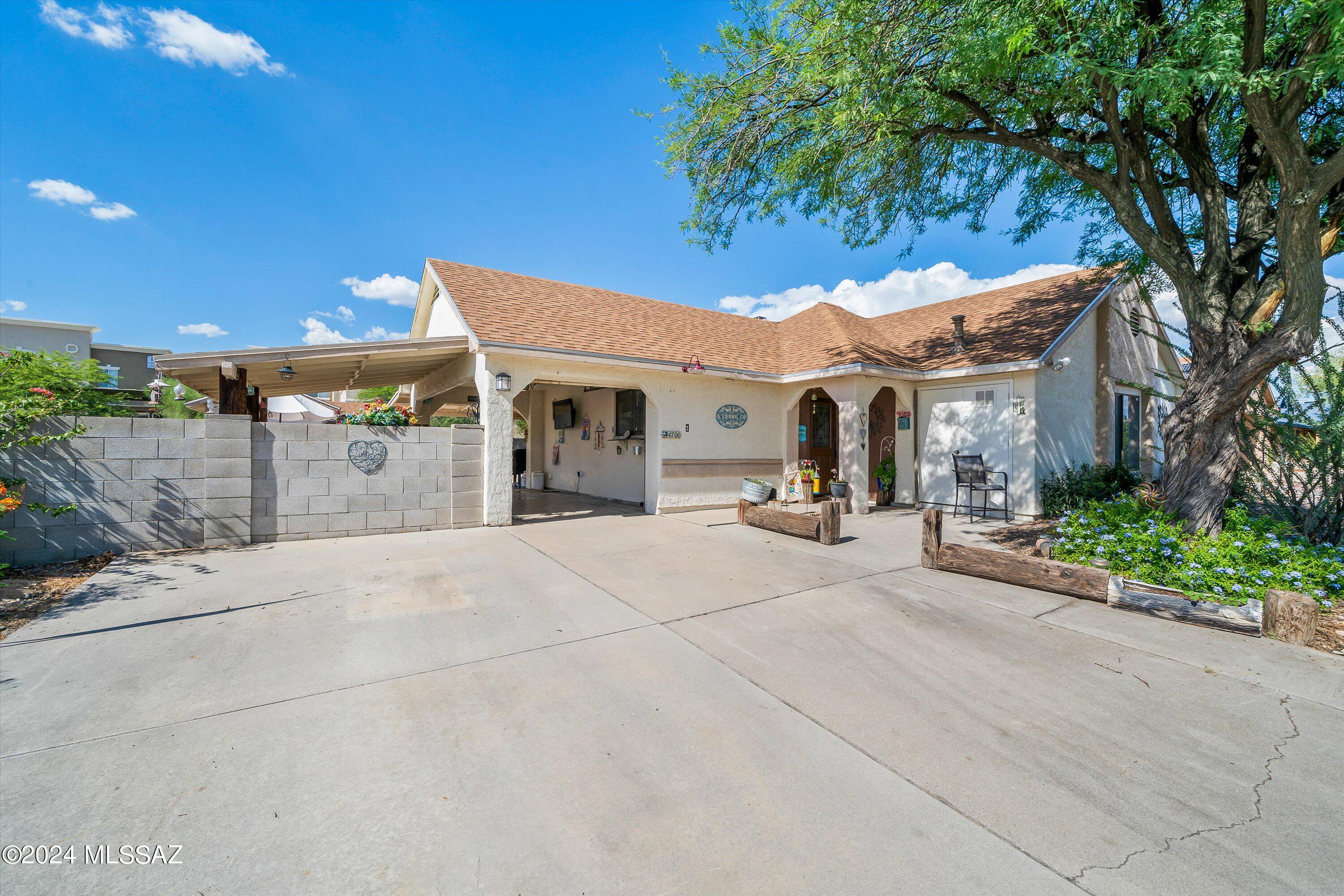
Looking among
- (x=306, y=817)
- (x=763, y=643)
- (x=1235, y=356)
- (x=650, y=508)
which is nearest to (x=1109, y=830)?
(x=763, y=643)

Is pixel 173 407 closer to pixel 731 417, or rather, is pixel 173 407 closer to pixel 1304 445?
pixel 731 417

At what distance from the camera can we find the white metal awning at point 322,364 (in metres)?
7.25

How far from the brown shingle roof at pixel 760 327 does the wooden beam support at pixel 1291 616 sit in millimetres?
6336

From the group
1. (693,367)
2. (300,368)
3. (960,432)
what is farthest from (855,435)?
(300,368)

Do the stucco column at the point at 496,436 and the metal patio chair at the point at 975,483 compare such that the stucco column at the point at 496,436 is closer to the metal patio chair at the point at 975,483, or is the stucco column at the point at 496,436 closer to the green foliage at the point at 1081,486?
the metal patio chair at the point at 975,483

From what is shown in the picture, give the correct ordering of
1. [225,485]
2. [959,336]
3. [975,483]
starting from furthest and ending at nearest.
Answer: [959,336] → [975,483] → [225,485]

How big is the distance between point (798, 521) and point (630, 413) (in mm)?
5400

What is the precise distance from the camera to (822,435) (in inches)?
538

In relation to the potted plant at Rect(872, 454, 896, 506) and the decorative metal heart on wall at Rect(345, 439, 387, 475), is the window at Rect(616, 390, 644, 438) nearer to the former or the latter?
the decorative metal heart on wall at Rect(345, 439, 387, 475)

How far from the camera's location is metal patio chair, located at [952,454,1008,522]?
395 inches

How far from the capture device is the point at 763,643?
4.07 m

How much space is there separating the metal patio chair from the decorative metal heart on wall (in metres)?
10.2

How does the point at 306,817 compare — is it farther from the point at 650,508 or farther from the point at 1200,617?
the point at 650,508

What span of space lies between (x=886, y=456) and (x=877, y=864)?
11.3 meters
